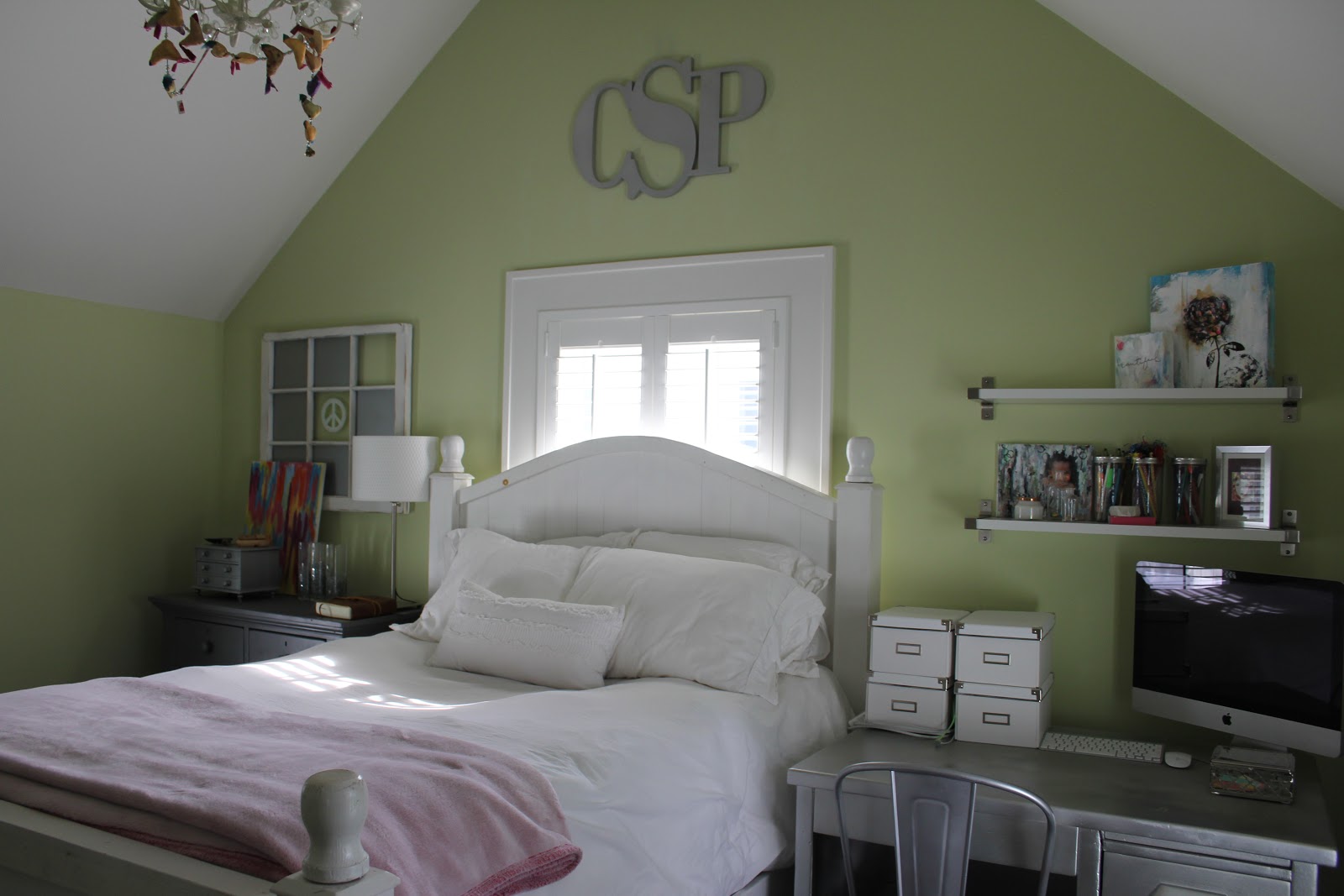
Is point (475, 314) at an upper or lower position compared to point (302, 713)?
upper

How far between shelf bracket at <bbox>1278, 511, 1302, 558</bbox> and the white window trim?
127 centimetres

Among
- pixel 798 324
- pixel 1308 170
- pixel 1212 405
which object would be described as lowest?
pixel 1212 405

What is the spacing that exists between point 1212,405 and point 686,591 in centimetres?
152

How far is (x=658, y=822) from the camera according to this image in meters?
2.12

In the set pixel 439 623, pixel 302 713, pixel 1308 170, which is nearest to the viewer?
pixel 302 713

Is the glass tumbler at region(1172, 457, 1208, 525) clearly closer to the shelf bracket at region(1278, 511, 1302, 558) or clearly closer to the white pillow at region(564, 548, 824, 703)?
the shelf bracket at region(1278, 511, 1302, 558)

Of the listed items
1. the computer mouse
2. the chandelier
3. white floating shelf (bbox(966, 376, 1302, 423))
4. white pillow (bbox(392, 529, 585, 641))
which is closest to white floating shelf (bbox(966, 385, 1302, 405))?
white floating shelf (bbox(966, 376, 1302, 423))

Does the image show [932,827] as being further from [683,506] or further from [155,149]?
[155,149]

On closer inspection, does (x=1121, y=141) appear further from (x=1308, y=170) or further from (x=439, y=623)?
(x=439, y=623)

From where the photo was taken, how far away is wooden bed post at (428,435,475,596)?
12.9 feet

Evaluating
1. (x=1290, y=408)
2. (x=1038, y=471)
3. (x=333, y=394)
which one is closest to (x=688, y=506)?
(x=1038, y=471)

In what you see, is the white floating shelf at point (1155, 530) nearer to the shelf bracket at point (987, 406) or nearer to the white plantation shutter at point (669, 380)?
the shelf bracket at point (987, 406)

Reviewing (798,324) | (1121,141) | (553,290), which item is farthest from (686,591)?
(1121,141)

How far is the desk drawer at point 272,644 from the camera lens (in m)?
3.81
